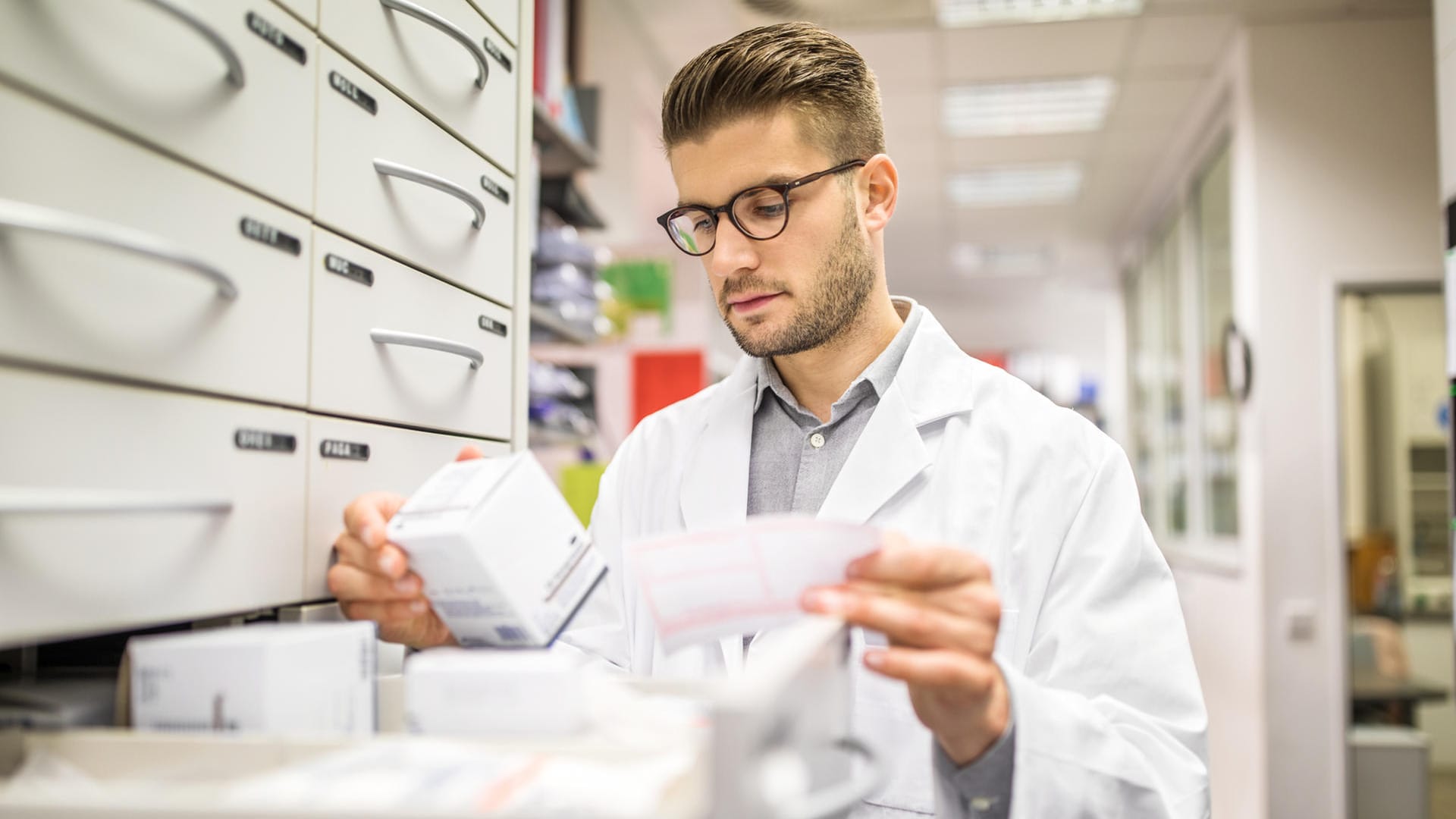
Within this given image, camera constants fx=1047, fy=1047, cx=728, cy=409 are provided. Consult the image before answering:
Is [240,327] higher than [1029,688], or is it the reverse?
[240,327]

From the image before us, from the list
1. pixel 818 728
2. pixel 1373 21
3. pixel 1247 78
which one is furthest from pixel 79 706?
pixel 1373 21

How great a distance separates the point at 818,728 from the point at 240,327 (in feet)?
1.61

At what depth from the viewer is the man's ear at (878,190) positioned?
145 centimetres

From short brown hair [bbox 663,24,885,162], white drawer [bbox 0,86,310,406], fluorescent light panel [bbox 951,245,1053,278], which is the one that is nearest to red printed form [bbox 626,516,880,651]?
white drawer [bbox 0,86,310,406]

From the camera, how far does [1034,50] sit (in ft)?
13.5

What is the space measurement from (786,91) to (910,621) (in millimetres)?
832

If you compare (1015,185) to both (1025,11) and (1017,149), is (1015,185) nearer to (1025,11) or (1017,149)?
(1017,149)

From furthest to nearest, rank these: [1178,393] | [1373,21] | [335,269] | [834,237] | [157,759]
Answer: [1178,393] → [1373,21] → [834,237] → [335,269] → [157,759]

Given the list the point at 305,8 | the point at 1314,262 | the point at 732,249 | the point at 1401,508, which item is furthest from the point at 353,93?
the point at 1401,508

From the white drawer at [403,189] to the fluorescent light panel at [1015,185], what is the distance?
4.95 meters

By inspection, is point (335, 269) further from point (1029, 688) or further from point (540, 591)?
point (1029, 688)

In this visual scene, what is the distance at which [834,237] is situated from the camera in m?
1.36

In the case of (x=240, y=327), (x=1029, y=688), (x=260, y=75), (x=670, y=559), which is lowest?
(x=1029, y=688)

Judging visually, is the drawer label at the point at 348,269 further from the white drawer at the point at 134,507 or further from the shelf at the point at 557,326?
the shelf at the point at 557,326
